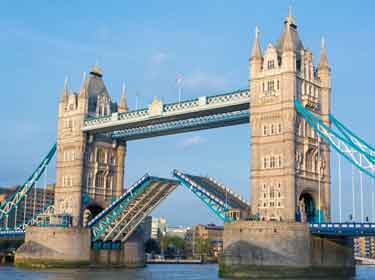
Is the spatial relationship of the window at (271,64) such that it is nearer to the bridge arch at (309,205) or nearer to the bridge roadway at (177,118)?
the bridge roadway at (177,118)

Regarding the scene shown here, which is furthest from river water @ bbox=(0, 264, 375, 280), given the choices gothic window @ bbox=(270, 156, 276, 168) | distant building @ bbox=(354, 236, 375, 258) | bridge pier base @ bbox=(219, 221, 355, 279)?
distant building @ bbox=(354, 236, 375, 258)

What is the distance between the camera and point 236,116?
211ft

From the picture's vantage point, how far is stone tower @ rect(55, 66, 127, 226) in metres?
76.1

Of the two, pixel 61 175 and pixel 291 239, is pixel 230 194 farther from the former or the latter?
pixel 61 175

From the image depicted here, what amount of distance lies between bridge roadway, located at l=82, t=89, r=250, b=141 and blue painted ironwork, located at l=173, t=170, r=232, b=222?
19.7ft

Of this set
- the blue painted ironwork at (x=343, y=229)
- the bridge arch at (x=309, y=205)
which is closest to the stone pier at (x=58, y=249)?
the bridge arch at (x=309, y=205)

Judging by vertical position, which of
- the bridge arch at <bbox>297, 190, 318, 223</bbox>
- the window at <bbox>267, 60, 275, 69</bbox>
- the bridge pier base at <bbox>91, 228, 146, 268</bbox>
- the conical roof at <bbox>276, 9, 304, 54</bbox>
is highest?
the conical roof at <bbox>276, 9, 304, 54</bbox>

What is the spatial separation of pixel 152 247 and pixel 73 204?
223ft

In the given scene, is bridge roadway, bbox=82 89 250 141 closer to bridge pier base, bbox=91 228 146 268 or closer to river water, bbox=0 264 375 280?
bridge pier base, bbox=91 228 146 268

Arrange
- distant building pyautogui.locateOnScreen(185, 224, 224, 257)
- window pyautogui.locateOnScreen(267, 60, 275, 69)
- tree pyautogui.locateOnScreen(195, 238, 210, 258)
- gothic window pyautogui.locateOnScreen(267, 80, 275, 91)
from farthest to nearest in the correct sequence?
distant building pyautogui.locateOnScreen(185, 224, 224, 257) → tree pyautogui.locateOnScreen(195, 238, 210, 258) → window pyautogui.locateOnScreen(267, 60, 275, 69) → gothic window pyautogui.locateOnScreen(267, 80, 275, 91)

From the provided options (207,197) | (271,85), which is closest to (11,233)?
(207,197)

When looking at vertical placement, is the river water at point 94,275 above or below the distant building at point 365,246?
below

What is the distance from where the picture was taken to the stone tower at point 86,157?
250ft

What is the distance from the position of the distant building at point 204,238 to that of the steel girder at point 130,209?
79041mm
